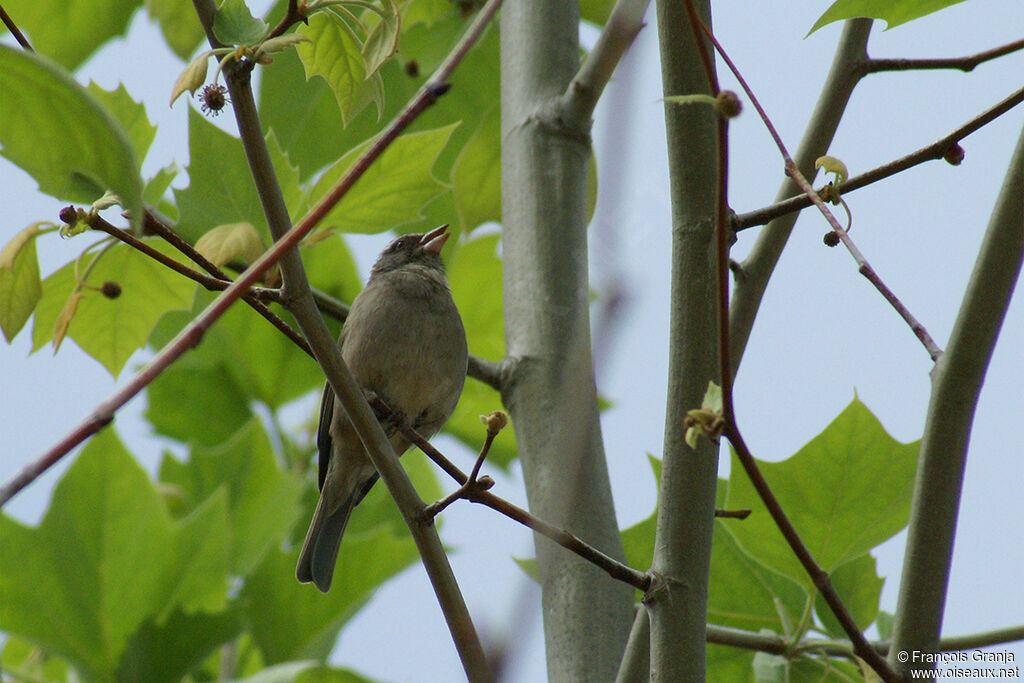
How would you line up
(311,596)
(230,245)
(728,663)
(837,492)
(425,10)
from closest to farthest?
(230,245) → (837,492) → (728,663) → (425,10) → (311,596)

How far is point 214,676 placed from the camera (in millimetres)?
4711

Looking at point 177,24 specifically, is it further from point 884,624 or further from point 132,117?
point 884,624

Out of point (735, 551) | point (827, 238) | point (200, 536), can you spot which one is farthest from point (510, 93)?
point (200, 536)

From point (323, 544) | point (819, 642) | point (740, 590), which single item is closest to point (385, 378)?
point (323, 544)

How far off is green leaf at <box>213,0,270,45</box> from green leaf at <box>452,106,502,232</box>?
4.33 feet

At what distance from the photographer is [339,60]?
1.98 metres

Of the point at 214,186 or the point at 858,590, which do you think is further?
the point at 214,186

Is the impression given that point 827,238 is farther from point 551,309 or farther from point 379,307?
point 379,307

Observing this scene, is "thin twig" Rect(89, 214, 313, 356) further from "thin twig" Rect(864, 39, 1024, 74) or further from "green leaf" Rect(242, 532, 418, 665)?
"green leaf" Rect(242, 532, 418, 665)

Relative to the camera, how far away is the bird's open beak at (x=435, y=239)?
432 cm

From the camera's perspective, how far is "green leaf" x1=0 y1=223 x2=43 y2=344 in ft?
6.60

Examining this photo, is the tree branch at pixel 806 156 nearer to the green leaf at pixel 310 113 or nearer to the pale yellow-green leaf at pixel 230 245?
the pale yellow-green leaf at pixel 230 245

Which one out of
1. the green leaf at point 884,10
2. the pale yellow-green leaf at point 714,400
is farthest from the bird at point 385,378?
the pale yellow-green leaf at point 714,400

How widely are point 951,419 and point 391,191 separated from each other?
4.44 ft
